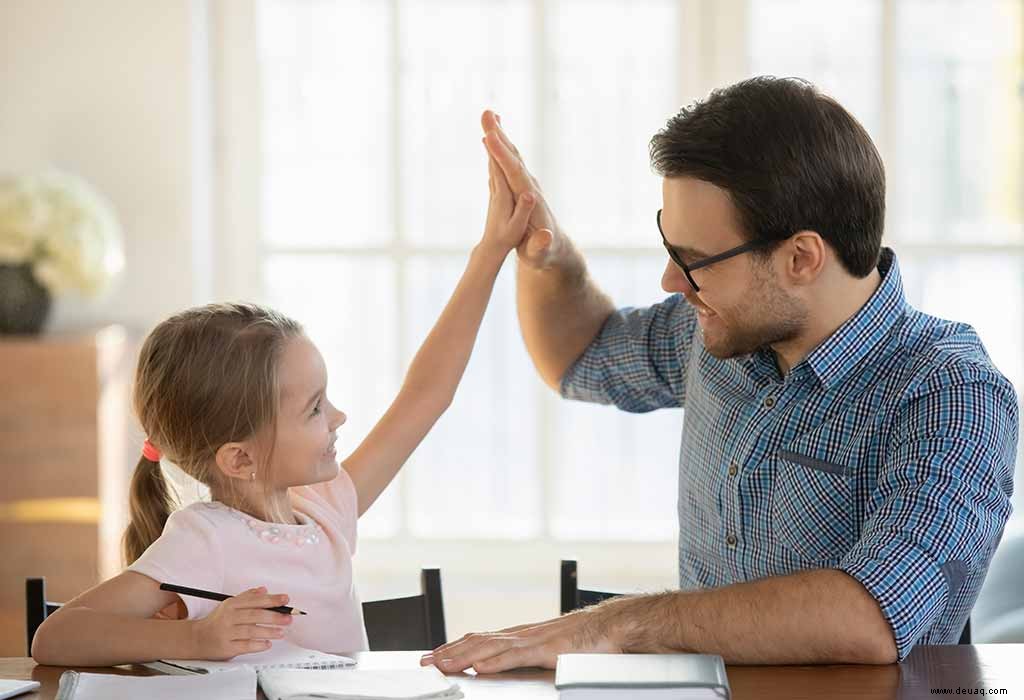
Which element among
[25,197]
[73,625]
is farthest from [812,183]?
[25,197]

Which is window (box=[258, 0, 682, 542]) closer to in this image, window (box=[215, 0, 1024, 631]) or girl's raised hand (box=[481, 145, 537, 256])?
window (box=[215, 0, 1024, 631])

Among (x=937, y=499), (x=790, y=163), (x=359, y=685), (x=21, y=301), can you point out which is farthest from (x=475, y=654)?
(x=21, y=301)

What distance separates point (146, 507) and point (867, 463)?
3.22 feet

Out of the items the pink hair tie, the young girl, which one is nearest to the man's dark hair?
the young girl

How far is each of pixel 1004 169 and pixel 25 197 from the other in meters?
2.63

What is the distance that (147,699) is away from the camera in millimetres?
1378

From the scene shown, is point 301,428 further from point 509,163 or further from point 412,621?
point 509,163

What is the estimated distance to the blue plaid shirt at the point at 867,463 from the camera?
1.62 metres

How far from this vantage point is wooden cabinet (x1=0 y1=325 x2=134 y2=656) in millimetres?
3285

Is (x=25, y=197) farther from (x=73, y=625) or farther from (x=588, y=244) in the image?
(x=73, y=625)

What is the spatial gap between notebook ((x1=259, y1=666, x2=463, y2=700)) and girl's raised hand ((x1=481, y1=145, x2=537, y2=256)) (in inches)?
32.2

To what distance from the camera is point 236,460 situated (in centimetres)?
174

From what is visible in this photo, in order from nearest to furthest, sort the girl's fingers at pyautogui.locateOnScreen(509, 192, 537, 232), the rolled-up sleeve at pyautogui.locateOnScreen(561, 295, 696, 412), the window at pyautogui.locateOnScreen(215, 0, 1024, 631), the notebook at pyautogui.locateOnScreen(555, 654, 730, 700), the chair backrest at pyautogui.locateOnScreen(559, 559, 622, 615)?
1. the notebook at pyautogui.locateOnScreen(555, 654, 730, 700)
2. the chair backrest at pyautogui.locateOnScreen(559, 559, 622, 615)
3. the girl's fingers at pyautogui.locateOnScreen(509, 192, 537, 232)
4. the rolled-up sleeve at pyautogui.locateOnScreen(561, 295, 696, 412)
5. the window at pyautogui.locateOnScreen(215, 0, 1024, 631)

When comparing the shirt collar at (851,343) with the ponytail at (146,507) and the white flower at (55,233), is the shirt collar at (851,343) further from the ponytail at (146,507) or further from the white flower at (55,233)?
the white flower at (55,233)
